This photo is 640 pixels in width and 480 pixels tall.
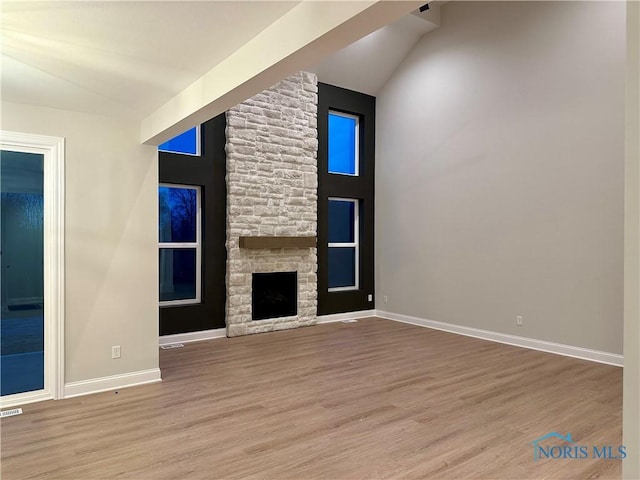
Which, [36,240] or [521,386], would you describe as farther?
[521,386]

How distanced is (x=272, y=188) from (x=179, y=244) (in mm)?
1601

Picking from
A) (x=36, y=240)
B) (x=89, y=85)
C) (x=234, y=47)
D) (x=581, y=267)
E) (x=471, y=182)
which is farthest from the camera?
(x=471, y=182)

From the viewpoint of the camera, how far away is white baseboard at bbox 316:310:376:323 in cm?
727

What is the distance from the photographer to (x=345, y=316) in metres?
7.54

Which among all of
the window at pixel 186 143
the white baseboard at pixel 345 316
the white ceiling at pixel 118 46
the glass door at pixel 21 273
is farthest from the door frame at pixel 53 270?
the white baseboard at pixel 345 316

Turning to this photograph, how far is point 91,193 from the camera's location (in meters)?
3.89

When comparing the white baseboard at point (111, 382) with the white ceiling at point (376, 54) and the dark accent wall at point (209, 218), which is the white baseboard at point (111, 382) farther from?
the white ceiling at point (376, 54)

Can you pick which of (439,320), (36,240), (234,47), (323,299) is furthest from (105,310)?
(439,320)

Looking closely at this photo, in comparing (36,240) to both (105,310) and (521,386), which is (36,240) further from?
(521,386)

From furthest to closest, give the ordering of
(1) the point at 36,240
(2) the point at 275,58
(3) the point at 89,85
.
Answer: (1) the point at 36,240 < (3) the point at 89,85 < (2) the point at 275,58

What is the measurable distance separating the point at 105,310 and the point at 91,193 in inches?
41.9

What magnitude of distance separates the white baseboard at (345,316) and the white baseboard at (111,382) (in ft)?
11.1

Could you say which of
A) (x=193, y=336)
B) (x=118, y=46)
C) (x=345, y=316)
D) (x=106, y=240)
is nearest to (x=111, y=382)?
(x=106, y=240)

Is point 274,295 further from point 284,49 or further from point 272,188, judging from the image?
point 284,49
